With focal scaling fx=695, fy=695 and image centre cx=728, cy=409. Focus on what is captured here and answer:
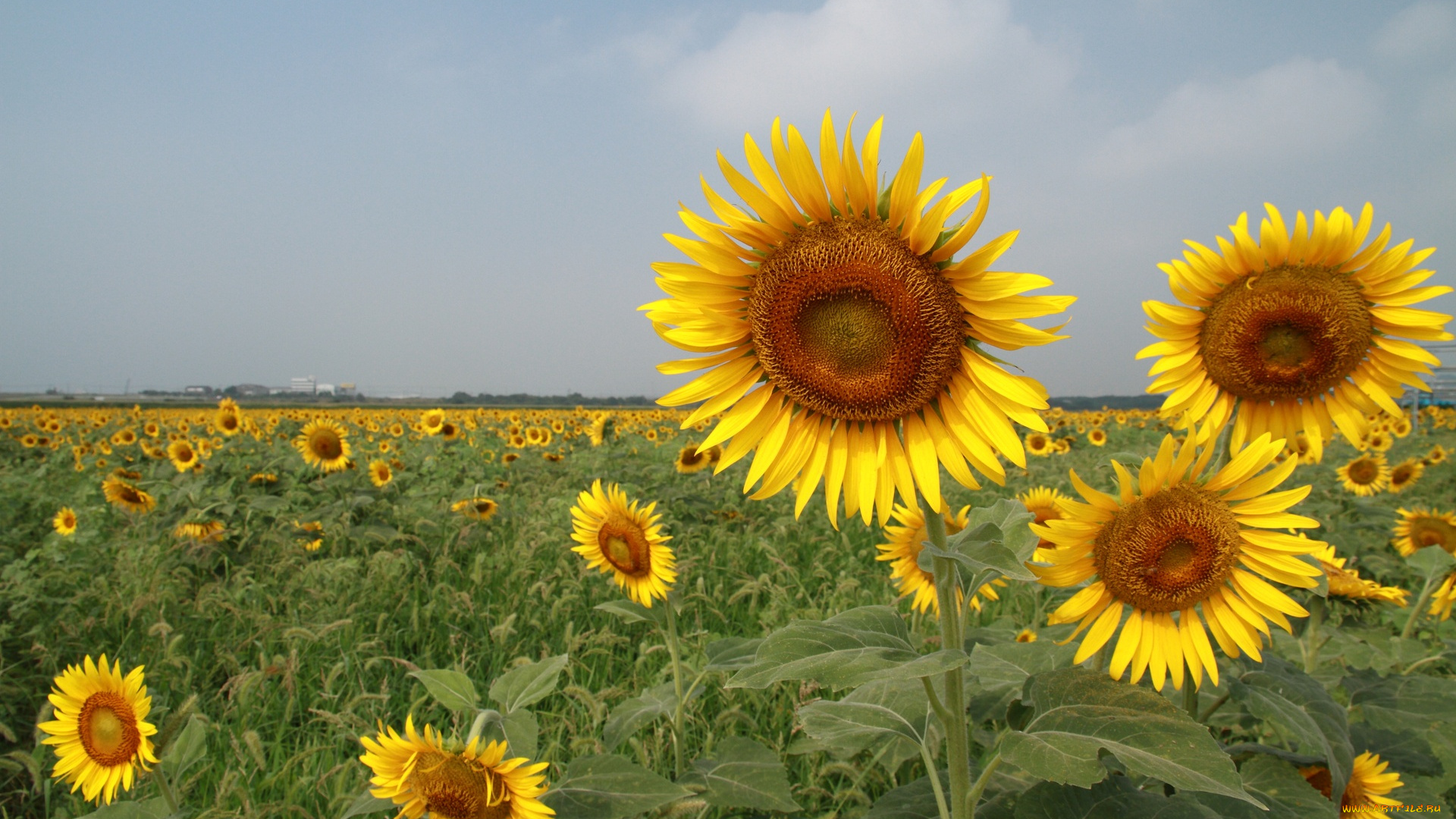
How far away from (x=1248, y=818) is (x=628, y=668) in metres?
2.92

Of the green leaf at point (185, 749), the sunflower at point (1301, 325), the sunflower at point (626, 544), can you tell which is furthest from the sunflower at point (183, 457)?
the sunflower at point (1301, 325)

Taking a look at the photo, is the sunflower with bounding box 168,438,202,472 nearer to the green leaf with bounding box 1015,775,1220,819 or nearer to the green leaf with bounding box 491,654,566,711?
the green leaf with bounding box 491,654,566,711

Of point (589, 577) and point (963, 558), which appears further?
point (589, 577)

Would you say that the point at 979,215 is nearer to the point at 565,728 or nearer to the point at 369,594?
the point at 565,728

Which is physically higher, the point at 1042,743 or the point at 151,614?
the point at 1042,743

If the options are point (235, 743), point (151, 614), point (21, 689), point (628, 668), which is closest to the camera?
point (235, 743)

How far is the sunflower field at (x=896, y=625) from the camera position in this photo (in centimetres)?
162

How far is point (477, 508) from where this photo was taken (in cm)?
663

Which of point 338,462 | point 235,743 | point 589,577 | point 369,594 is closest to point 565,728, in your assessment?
point 235,743

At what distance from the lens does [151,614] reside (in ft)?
14.1

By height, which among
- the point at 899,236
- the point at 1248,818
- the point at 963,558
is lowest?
the point at 1248,818

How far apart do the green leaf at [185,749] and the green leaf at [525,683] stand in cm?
110

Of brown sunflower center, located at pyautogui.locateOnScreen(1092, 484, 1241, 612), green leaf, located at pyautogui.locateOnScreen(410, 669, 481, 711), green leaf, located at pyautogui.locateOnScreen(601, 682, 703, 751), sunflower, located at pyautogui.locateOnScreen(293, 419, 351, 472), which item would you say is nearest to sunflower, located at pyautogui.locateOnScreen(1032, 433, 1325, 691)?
brown sunflower center, located at pyautogui.locateOnScreen(1092, 484, 1241, 612)

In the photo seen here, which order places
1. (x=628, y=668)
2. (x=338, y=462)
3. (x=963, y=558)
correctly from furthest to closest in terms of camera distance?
(x=338, y=462), (x=628, y=668), (x=963, y=558)
